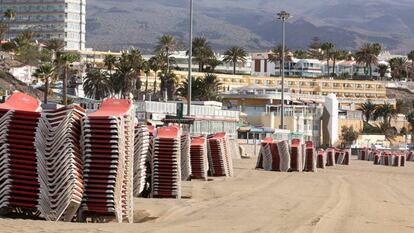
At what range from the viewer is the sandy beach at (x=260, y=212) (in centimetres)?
1580

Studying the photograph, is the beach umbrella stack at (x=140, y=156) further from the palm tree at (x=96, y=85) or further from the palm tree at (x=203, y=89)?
the palm tree at (x=203, y=89)

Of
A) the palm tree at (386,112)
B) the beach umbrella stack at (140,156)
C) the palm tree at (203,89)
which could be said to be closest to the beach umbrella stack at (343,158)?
the palm tree at (203,89)

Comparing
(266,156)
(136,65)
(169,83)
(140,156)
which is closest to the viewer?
(140,156)

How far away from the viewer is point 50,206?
1620cm

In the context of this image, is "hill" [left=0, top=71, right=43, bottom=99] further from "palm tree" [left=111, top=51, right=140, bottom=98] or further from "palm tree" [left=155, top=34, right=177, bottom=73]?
"palm tree" [left=155, top=34, right=177, bottom=73]

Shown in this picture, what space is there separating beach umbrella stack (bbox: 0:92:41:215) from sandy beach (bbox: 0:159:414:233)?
0.95 meters

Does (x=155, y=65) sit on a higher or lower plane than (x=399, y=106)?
higher

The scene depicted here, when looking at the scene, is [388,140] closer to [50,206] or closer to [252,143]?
[252,143]

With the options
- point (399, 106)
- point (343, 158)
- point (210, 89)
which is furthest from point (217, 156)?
point (399, 106)

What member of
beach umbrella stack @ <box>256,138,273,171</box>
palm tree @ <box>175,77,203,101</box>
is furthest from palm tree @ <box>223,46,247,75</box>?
beach umbrella stack @ <box>256,138,273,171</box>

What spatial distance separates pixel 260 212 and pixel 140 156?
9.86 ft

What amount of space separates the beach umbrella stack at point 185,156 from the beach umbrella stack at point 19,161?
46.6 ft

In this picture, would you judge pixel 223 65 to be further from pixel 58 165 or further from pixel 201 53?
pixel 58 165

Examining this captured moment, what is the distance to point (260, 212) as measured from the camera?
19984 mm
